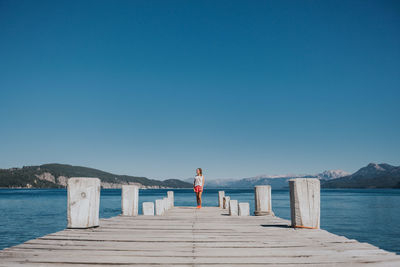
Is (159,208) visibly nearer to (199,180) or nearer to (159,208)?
(159,208)

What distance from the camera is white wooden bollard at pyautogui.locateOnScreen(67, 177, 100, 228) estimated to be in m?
6.86

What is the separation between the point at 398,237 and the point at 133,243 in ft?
101

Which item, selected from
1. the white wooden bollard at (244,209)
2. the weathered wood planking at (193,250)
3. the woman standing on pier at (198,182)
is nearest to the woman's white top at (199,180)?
the woman standing on pier at (198,182)

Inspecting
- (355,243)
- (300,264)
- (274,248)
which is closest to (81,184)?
(274,248)

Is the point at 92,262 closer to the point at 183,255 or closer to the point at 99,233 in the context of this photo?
the point at 183,255

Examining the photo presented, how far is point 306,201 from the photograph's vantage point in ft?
23.0

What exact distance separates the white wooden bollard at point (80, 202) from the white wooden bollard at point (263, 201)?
22.9ft

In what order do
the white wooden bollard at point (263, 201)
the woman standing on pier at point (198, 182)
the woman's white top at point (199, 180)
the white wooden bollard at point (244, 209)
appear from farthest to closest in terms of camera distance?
the woman's white top at point (199, 180) → the woman standing on pier at point (198, 182) → the white wooden bollard at point (244, 209) → the white wooden bollard at point (263, 201)

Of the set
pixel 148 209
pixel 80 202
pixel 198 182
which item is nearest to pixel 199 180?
pixel 198 182

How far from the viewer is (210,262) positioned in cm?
417

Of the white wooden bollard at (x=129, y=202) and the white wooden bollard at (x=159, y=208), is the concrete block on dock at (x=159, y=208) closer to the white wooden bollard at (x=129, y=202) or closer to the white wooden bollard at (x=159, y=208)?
the white wooden bollard at (x=159, y=208)

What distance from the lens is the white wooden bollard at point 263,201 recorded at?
1183 cm

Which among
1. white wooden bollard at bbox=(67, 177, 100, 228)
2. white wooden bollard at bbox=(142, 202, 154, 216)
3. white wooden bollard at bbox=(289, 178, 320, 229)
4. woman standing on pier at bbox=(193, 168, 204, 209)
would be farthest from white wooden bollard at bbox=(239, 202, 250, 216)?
white wooden bollard at bbox=(67, 177, 100, 228)

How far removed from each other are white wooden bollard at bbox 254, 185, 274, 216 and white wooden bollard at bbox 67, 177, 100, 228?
6970mm
